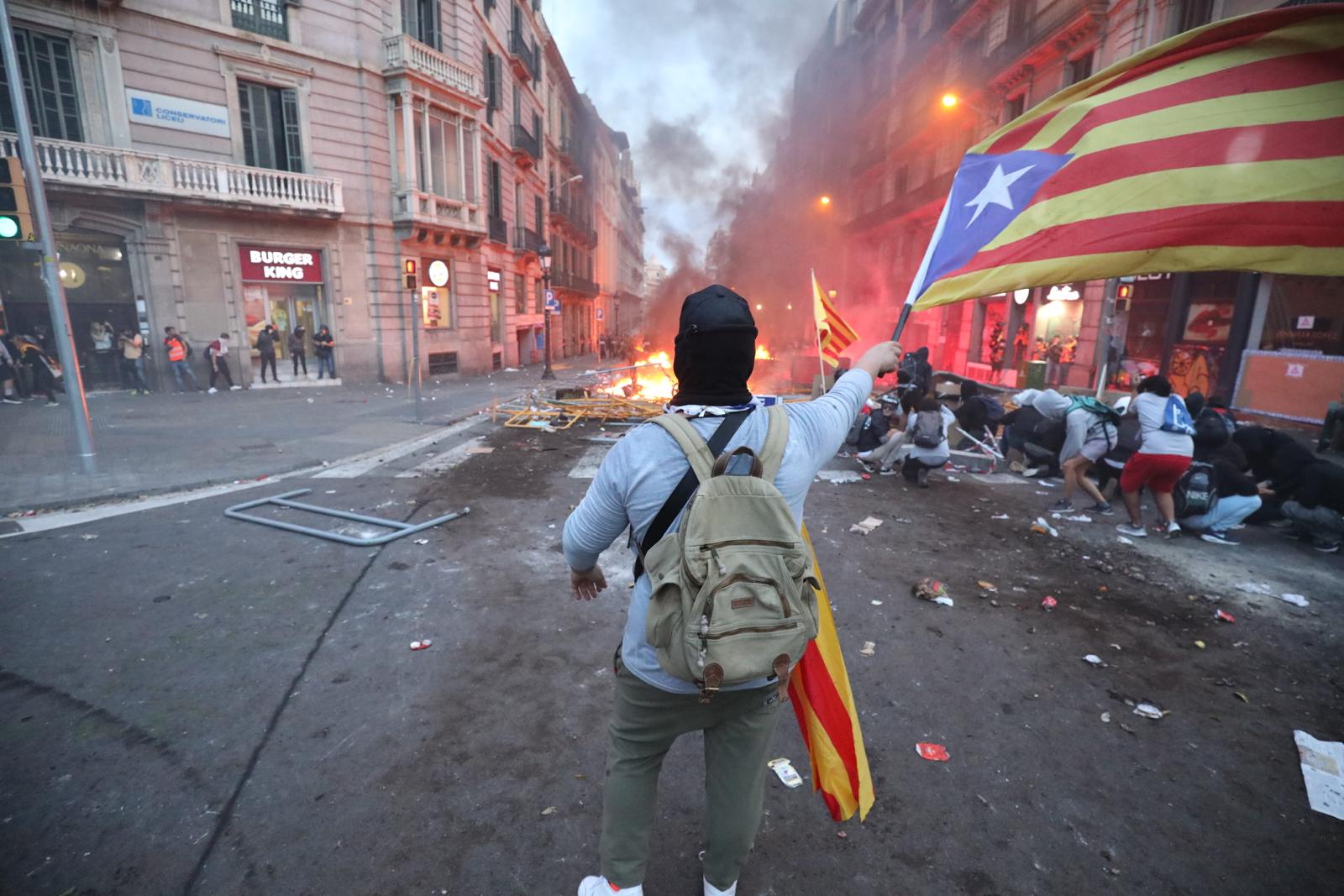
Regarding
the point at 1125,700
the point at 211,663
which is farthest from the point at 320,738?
the point at 1125,700

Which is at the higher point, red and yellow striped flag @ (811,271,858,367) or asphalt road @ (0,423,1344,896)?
red and yellow striped flag @ (811,271,858,367)

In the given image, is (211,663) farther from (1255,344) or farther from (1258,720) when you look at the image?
(1255,344)

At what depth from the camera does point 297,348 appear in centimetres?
1820

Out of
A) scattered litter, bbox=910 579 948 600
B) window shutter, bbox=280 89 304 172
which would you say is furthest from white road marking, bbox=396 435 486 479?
window shutter, bbox=280 89 304 172

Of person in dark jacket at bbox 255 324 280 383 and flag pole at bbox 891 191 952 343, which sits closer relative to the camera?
flag pole at bbox 891 191 952 343

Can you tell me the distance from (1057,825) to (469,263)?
22.6 metres

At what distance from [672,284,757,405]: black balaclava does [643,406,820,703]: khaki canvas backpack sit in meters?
0.31

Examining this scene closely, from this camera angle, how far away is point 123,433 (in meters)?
9.66

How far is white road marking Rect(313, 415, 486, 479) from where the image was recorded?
770cm

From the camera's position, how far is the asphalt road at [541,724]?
2240 mm

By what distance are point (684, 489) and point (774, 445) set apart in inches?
11.4

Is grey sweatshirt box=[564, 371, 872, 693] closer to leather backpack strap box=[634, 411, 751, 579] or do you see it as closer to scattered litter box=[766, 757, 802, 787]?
leather backpack strap box=[634, 411, 751, 579]

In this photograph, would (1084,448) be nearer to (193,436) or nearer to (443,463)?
(443,463)

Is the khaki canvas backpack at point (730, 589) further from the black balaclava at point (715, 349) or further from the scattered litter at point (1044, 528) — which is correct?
the scattered litter at point (1044, 528)
